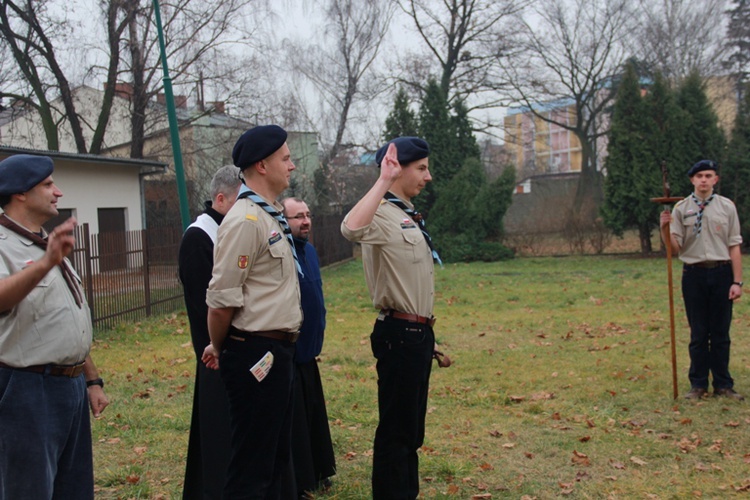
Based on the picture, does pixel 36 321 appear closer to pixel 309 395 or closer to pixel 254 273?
pixel 254 273

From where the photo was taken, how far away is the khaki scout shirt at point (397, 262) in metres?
4.23

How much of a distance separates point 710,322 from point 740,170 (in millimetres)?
20358

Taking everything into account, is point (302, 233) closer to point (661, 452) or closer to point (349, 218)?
point (349, 218)

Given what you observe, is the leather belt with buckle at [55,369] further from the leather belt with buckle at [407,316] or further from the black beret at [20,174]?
the leather belt with buckle at [407,316]

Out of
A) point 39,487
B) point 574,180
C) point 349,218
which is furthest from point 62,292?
point 574,180

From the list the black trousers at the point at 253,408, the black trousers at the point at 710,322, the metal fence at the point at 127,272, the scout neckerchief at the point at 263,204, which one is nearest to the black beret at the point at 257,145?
the scout neckerchief at the point at 263,204

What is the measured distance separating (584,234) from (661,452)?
23.6 meters

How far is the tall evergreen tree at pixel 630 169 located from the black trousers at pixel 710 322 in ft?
62.4

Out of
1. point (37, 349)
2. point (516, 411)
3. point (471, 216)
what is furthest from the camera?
point (471, 216)

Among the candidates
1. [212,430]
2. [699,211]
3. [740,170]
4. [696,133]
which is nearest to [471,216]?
[696,133]

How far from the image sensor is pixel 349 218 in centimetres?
402

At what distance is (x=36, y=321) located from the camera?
307cm

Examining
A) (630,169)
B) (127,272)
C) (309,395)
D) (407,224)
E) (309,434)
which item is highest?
(630,169)

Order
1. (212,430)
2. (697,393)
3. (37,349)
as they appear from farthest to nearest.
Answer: (697,393)
(212,430)
(37,349)
